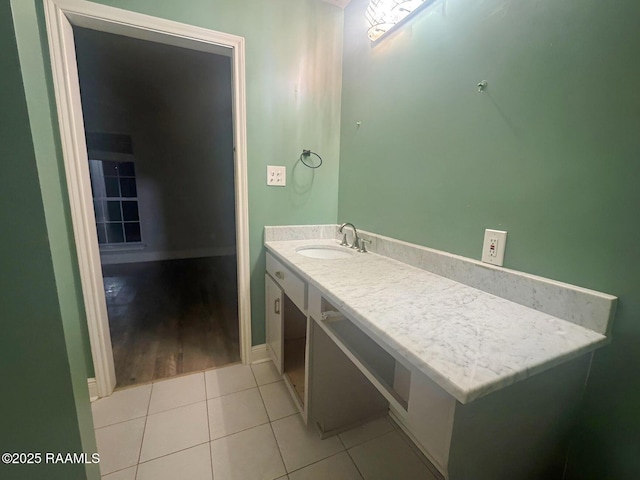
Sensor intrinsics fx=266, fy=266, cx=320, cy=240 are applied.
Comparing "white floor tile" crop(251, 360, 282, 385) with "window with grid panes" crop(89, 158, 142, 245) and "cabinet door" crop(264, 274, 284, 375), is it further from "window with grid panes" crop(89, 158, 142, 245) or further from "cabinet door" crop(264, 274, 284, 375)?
"window with grid panes" crop(89, 158, 142, 245)

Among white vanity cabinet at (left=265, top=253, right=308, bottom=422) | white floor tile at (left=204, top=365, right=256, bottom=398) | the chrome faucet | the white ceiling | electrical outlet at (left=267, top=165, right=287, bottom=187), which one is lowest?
white floor tile at (left=204, top=365, right=256, bottom=398)

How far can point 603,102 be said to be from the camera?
68 centimetres

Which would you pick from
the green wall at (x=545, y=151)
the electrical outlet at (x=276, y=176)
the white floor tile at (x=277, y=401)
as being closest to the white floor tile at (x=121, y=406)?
the white floor tile at (x=277, y=401)

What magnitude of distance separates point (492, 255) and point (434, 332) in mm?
469

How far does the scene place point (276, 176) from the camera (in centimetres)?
172

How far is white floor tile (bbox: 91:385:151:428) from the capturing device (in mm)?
1362

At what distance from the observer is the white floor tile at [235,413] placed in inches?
51.6

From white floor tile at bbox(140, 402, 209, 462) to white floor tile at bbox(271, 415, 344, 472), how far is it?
36cm

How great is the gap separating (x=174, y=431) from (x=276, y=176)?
4.81ft

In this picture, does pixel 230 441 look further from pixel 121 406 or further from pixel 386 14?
pixel 386 14

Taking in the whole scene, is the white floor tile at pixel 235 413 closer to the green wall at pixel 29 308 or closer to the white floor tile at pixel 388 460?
the white floor tile at pixel 388 460

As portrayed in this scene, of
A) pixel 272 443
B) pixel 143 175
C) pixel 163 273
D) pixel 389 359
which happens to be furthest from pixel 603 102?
pixel 143 175

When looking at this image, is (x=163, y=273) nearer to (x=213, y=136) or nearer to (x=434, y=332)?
(x=213, y=136)

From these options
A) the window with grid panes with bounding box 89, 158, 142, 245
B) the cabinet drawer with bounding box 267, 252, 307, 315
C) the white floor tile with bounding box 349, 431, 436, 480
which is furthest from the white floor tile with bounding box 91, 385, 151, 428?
the window with grid panes with bounding box 89, 158, 142, 245
